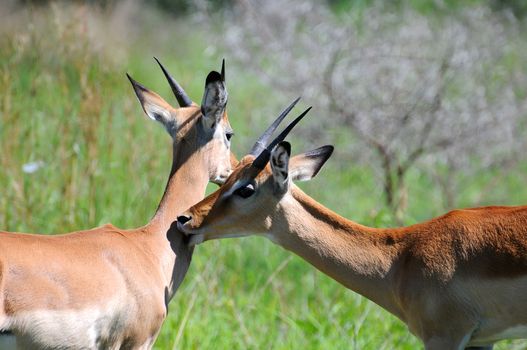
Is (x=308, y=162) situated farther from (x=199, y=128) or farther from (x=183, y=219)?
(x=183, y=219)

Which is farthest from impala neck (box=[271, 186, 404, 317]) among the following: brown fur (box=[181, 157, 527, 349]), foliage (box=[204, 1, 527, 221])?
foliage (box=[204, 1, 527, 221])

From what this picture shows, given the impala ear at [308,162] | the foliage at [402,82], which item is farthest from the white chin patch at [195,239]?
the foliage at [402,82]

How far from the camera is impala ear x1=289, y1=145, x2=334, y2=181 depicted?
4.92 m

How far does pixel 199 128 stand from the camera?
5000 mm

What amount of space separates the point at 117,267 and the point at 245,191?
0.77 meters

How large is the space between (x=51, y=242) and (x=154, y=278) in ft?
1.88

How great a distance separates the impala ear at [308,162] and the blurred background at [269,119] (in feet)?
3.87

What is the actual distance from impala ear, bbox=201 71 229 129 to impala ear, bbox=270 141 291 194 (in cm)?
43

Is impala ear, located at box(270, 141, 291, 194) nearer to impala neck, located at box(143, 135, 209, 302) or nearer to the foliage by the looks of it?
impala neck, located at box(143, 135, 209, 302)

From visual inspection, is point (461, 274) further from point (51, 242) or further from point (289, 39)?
point (289, 39)

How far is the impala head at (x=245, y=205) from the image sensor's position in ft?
15.4

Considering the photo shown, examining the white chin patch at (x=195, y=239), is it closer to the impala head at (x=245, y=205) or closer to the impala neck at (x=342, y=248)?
the impala head at (x=245, y=205)

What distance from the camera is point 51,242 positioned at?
4.13 m

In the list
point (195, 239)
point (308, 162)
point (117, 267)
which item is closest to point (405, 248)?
point (308, 162)
